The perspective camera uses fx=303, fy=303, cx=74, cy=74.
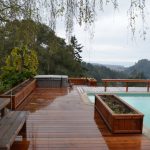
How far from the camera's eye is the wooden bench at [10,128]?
10.3 feet

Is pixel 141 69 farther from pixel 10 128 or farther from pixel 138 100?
pixel 10 128

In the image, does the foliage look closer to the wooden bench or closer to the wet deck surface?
the wet deck surface

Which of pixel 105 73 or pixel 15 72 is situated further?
pixel 105 73

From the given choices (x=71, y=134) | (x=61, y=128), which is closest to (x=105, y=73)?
(x=61, y=128)

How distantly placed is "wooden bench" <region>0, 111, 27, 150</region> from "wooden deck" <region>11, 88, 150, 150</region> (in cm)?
40

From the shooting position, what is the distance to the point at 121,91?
508 inches

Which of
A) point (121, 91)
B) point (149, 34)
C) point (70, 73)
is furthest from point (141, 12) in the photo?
point (70, 73)

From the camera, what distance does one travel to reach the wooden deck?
4.55m

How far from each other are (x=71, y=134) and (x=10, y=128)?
1584mm

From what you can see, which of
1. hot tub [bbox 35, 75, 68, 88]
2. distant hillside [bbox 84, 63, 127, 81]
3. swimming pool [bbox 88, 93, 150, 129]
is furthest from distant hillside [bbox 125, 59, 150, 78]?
hot tub [bbox 35, 75, 68, 88]

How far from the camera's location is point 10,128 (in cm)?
385

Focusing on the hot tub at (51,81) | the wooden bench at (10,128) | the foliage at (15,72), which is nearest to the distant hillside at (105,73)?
the hot tub at (51,81)

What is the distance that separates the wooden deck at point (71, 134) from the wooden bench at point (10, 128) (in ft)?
1.31

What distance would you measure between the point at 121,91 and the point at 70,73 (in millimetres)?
11934
